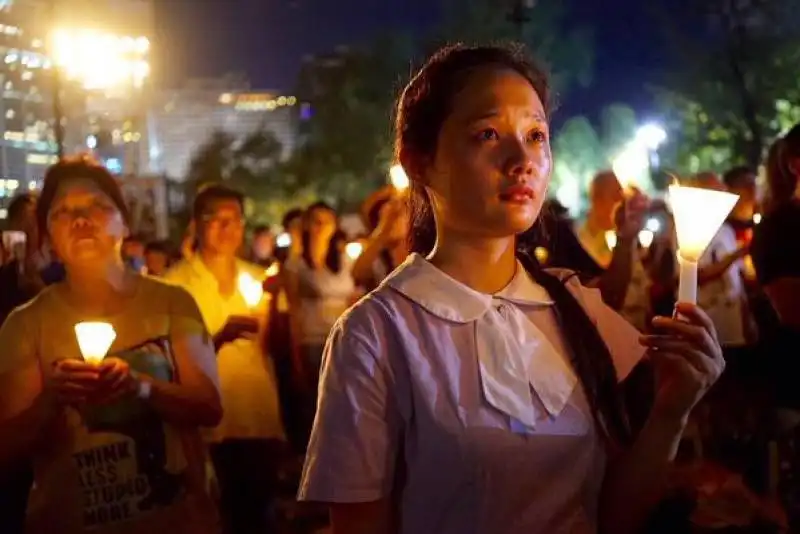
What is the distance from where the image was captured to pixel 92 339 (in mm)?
3018

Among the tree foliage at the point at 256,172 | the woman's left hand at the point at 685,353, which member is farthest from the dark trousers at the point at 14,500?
the tree foliage at the point at 256,172

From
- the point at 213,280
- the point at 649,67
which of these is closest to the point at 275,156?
the point at 649,67

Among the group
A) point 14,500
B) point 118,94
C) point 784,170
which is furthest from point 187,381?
point 118,94

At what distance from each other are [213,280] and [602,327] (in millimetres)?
3375

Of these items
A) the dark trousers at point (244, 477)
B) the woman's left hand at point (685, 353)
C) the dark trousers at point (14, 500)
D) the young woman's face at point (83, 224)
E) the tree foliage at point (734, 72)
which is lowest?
the dark trousers at point (244, 477)

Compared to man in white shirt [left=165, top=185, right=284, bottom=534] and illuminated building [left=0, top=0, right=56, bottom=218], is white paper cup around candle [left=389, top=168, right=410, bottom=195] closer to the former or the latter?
man in white shirt [left=165, top=185, right=284, bottom=534]

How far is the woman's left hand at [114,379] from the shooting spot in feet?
9.59

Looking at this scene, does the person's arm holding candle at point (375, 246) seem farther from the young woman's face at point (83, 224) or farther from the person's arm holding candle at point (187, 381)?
the young woman's face at point (83, 224)

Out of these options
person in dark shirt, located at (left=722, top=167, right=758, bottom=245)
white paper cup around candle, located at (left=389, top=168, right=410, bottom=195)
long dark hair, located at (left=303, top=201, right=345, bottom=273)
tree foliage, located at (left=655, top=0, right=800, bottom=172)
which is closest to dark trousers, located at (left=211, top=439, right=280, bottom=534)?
white paper cup around candle, located at (left=389, top=168, right=410, bottom=195)

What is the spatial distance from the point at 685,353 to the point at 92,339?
1899 mm

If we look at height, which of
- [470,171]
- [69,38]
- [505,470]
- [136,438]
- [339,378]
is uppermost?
[69,38]

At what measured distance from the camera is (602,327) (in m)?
2.07

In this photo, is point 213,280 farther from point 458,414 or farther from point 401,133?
point 458,414

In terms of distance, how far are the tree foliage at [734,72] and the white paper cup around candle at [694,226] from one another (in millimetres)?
20968
